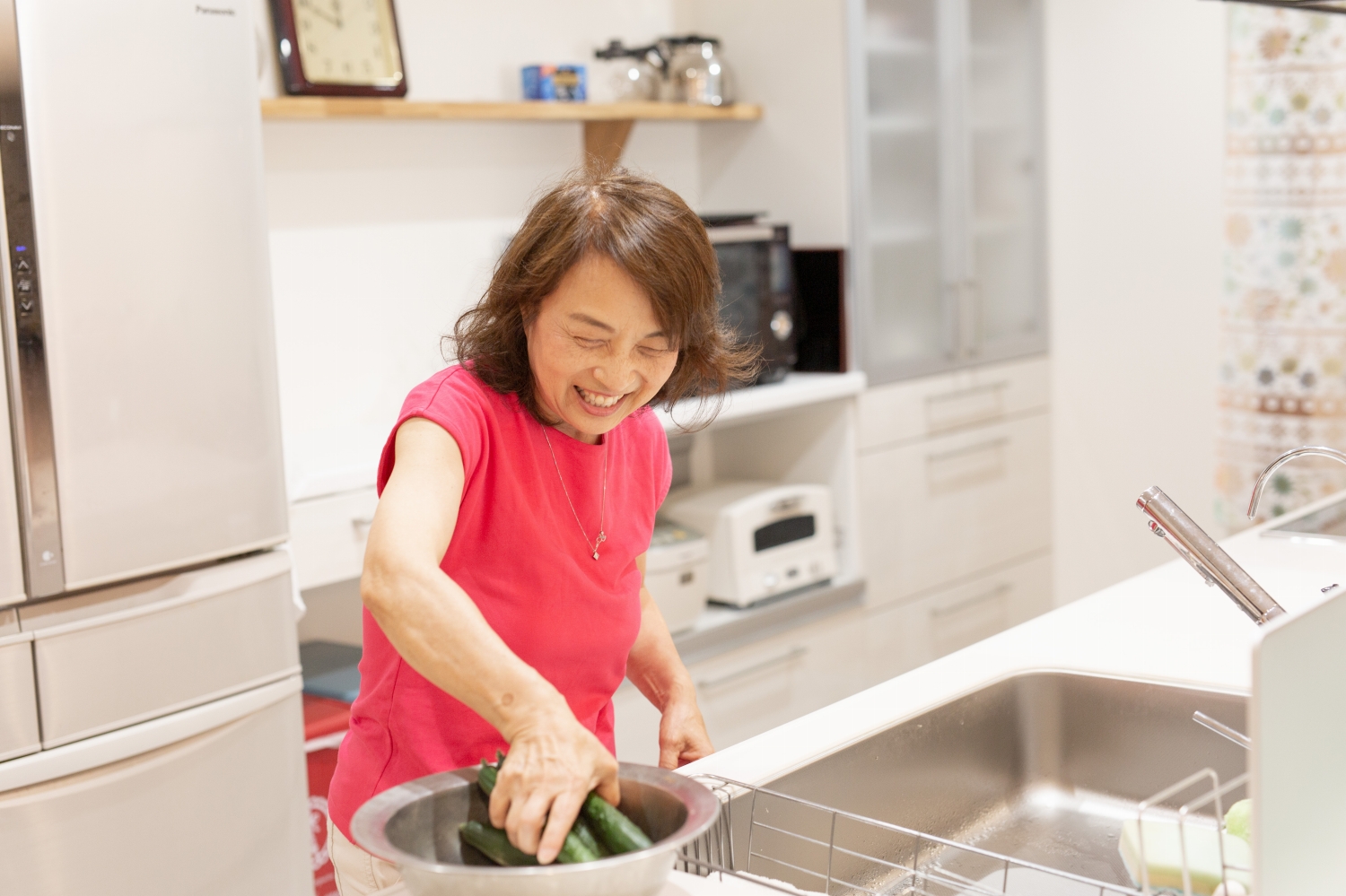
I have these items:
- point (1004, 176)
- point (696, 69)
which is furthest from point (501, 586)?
point (1004, 176)

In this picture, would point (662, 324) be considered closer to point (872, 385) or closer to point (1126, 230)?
point (872, 385)

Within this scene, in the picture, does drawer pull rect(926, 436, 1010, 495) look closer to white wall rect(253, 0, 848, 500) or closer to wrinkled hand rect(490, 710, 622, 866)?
white wall rect(253, 0, 848, 500)

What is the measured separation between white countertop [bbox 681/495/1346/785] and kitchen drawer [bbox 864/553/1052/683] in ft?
4.80

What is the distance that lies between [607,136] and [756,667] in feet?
4.27

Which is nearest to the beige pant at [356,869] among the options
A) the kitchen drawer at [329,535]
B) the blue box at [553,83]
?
the kitchen drawer at [329,535]

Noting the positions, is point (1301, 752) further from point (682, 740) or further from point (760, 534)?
point (760, 534)

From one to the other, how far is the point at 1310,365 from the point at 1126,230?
739 millimetres

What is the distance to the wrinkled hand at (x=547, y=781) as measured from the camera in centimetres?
86

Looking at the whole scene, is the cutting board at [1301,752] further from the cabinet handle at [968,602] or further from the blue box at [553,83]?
the cabinet handle at [968,602]

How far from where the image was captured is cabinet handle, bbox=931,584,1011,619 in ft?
11.6

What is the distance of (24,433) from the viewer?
1683 mm

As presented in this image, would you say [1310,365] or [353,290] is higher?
[353,290]

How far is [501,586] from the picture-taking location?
1.24 metres

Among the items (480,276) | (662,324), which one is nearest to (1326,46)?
(480,276)
